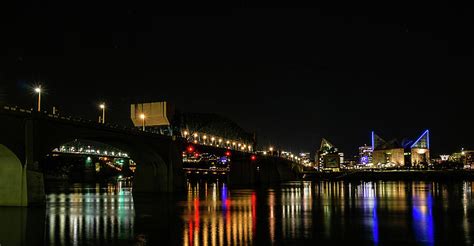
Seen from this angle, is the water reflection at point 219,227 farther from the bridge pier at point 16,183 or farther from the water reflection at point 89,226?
the bridge pier at point 16,183

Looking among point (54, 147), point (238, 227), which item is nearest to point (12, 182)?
point (54, 147)

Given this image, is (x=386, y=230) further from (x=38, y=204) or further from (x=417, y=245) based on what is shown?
(x=38, y=204)

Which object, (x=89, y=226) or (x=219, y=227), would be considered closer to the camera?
(x=219, y=227)

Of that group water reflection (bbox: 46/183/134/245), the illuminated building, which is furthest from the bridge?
the illuminated building

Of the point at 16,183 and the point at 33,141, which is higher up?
the point at 33,141

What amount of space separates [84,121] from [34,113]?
11.5 metres

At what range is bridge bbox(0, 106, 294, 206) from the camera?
51000 mm

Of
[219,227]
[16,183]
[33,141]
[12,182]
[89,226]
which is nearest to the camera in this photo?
[219,227]

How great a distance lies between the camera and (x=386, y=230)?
32.2 metres

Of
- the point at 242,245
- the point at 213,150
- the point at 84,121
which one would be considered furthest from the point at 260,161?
the point at 242,245

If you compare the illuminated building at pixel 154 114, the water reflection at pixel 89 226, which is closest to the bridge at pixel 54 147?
the water reflection at pixel 89 226

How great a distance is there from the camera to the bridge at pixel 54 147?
2008 inches

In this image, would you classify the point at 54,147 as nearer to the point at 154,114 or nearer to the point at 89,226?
the point at 89,226

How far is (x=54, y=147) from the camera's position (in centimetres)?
5884
